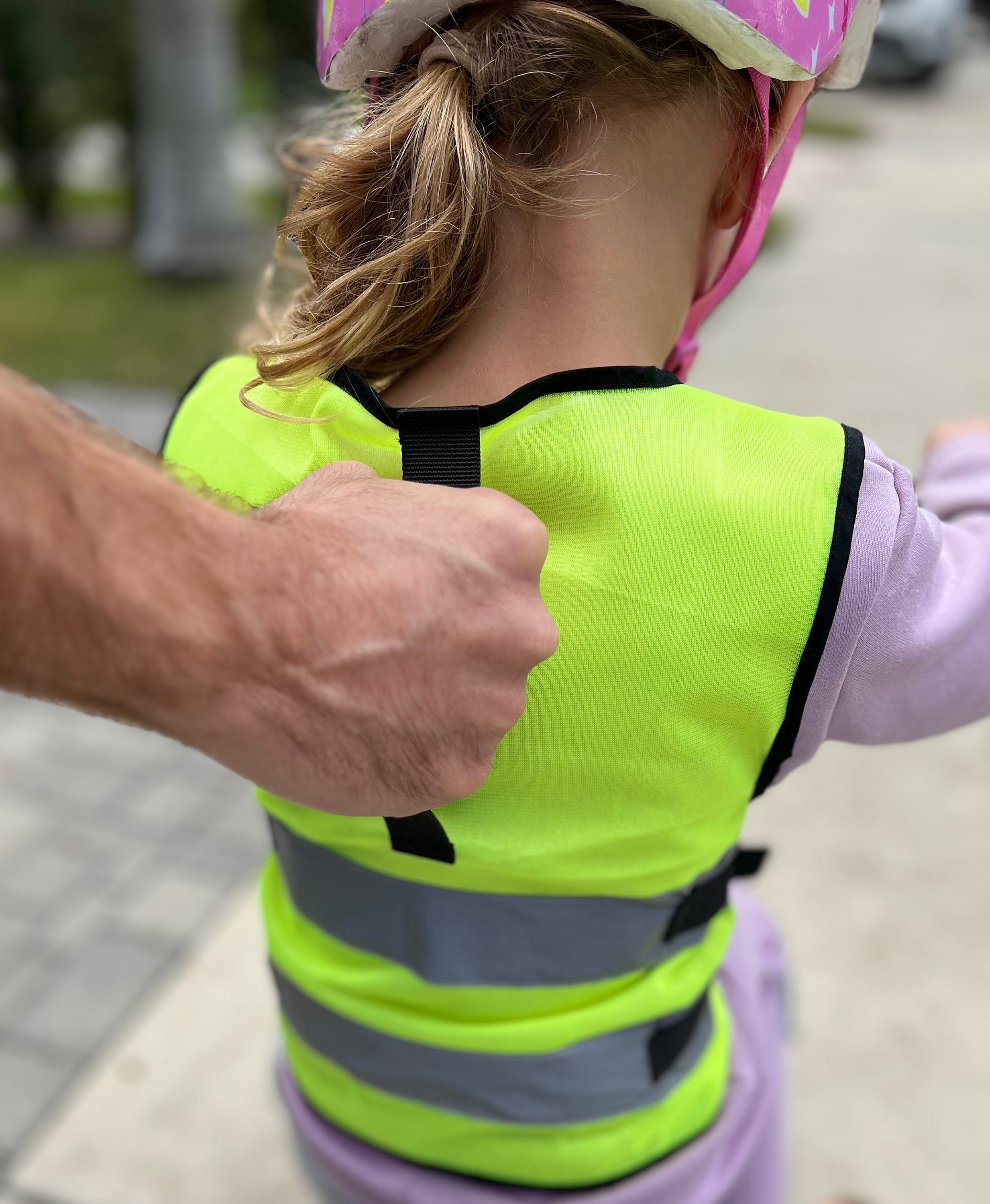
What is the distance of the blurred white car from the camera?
536 inches

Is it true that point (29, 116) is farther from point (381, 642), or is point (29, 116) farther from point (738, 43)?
point (381, 642)

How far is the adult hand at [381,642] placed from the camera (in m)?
0.64

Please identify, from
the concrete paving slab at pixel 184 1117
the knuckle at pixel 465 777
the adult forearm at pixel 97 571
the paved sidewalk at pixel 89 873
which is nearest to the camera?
the adult forearm at pixel 97 571

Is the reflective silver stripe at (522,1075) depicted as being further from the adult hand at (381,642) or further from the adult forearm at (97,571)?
the adult forearm at (97,571)

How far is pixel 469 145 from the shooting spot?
848mm

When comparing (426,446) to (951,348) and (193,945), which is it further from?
(951,348)

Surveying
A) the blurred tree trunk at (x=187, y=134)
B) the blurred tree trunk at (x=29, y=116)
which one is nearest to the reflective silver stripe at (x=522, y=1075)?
the blurred tree trunk at (x=187, y=134)

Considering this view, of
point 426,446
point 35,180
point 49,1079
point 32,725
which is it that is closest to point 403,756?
point 426,446

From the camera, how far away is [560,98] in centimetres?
85

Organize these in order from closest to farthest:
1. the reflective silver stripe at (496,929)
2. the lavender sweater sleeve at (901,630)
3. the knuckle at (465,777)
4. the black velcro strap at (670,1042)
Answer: the knuckle at (465,777)
the lavender sweater sleeve at (901,630)
the reflective silver stripe at (496,929)
the black velcro strap at (670,1042)

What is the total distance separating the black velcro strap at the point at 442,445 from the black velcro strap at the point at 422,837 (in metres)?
0.27

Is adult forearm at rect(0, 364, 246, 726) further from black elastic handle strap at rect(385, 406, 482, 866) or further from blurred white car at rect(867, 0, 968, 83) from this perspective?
blurred white car at rect(867, 0, 968, 83)

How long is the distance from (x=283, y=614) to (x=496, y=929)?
48cm

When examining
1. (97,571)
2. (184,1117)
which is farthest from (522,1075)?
(184,1117)
